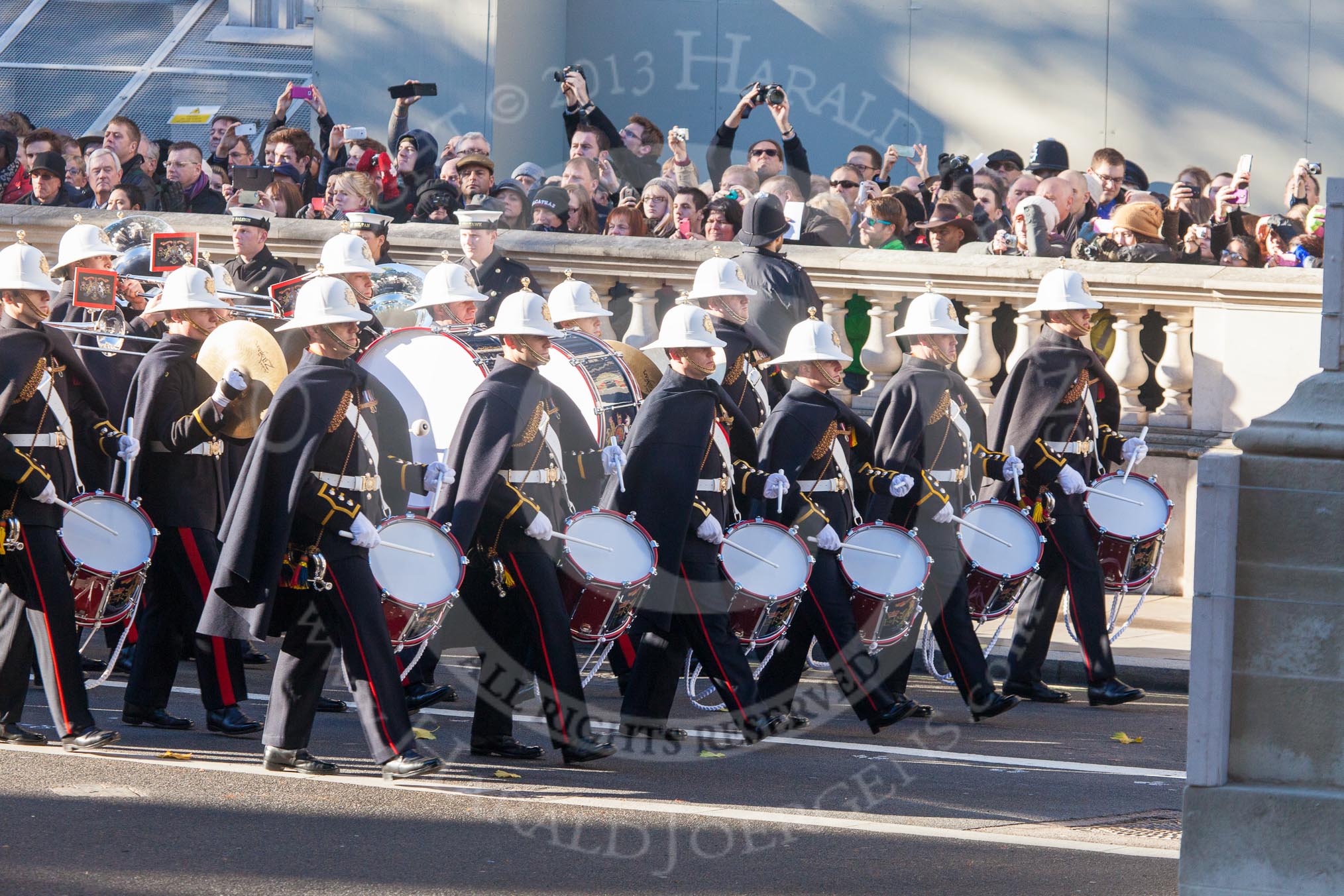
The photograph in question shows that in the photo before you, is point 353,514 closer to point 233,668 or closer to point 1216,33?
point 233,668

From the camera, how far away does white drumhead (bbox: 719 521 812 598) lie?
9.22m

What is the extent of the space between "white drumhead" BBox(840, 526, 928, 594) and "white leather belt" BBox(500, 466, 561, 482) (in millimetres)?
1423

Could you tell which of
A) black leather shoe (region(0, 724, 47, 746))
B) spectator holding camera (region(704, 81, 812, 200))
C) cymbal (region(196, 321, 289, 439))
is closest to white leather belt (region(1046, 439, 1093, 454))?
spectator holding camera (region(704, 81, 812, 200))

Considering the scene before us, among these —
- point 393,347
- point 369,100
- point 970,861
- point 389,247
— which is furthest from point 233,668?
point 369,100

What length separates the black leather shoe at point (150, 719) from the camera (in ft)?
29.7

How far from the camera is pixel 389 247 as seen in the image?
1357 centimetres

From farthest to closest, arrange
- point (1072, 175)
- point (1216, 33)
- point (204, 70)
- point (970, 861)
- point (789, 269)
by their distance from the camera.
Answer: point (204, 70), point (1216, 33), point (1072, 175), point (789, 269), point (970, 861)

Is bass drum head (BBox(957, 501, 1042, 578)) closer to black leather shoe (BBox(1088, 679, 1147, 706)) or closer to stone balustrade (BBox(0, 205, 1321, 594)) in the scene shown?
black leather shoe (BBox(1088, 679, 1147, 706))

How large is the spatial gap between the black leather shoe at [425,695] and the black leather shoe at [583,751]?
1410 millimetres

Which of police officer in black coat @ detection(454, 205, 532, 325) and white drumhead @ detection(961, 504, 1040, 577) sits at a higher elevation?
police officer in black coat @ detection(454, 205, 532, 325)

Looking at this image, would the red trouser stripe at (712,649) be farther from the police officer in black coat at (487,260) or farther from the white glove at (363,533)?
the police officer in black coat at (487,260)

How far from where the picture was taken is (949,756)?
9055 millimetres

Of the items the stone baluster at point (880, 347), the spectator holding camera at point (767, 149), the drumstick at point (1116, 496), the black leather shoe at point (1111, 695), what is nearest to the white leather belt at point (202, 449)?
the drumstick at point (1116, 496)

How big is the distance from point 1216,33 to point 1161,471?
6.53 meters
